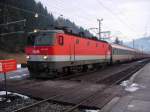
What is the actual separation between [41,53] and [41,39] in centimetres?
98

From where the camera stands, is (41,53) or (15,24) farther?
(15,24)

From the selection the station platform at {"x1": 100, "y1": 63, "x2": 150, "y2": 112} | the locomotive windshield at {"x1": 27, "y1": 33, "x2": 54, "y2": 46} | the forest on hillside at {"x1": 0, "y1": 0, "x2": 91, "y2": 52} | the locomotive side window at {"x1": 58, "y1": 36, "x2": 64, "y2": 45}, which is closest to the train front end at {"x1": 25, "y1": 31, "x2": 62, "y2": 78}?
the locomotive windshield at {"x1": 27, "y1": 33, "x2": 54, "y2": 46}

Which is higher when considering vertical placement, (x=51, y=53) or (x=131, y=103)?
(x=51, y=53)

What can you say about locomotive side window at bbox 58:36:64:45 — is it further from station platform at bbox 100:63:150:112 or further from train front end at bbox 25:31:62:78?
station platform at bbox 100:63:150:112

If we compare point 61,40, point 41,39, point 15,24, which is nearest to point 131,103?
point 61,40

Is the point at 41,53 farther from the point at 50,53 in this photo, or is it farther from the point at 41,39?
the point at 41,39

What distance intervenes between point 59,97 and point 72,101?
2.90 ft

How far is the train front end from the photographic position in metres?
18.9

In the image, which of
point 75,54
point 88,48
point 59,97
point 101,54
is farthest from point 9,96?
point 101,54

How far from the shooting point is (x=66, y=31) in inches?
816

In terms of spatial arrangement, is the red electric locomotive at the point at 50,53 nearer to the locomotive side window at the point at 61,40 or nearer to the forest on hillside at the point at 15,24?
the locomotive side window at the point at 61,40

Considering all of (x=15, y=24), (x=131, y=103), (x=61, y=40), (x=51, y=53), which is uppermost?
(x=15, y=24)

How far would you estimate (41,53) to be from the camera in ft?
62.9

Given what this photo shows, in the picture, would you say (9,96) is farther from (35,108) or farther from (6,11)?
(6,11)
